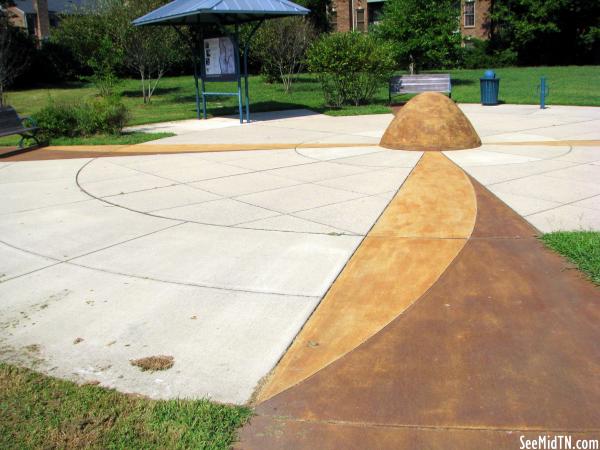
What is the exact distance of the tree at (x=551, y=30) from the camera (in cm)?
4322

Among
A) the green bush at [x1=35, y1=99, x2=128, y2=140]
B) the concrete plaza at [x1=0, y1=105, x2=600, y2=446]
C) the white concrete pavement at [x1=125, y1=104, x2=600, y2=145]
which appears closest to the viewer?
the concrete plaza at [x1=0, y1=105, x2=600, y2=446]

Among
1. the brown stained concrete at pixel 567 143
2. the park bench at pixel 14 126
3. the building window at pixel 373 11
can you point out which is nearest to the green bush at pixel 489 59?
the building window at pixel 373 11

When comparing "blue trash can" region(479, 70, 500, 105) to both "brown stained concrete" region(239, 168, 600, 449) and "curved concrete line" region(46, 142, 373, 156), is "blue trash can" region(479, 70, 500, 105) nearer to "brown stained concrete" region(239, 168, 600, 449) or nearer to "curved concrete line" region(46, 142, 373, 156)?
"curved concrete line" region(46, 142, 373, 156)

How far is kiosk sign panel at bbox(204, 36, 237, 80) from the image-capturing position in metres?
16.4

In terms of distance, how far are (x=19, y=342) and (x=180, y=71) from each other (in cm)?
4166

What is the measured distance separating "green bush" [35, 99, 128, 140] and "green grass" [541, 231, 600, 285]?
11245 mm

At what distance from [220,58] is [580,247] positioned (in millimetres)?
13221

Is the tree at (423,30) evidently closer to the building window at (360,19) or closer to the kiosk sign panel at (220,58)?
the kiosk sign panel at (220,58)

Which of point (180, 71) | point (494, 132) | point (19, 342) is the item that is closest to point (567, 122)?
point (494, 132)

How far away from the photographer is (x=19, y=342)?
4.16 meters

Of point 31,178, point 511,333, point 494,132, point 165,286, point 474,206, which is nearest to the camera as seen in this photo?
point 511,333

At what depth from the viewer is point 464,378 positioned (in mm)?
3590

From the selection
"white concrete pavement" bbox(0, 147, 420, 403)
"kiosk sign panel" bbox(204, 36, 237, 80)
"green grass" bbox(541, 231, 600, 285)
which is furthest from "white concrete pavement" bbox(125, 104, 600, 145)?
"green grass" bbox(541, 231, 600, 285)

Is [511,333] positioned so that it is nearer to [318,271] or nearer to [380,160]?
[318,271]
